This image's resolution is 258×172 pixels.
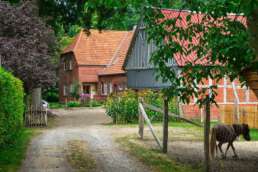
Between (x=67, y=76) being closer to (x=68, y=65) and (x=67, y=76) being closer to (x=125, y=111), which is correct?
(x=68, y=65)

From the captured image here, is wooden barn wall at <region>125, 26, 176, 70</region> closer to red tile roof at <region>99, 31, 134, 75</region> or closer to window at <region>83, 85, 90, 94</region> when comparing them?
red tile roof at <region>99, 31, 134, 75</region>

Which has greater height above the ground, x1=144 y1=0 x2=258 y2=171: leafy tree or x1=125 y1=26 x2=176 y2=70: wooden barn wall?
x1=125 y1=26 x2=176 y2=70: wooden barn wall

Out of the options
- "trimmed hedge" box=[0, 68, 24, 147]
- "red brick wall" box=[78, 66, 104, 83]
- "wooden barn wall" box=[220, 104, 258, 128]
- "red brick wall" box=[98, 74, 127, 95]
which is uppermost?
"red brick wall" box=[78, 66, 104, 83]

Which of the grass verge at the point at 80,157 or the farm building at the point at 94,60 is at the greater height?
the farm building at the point at 94,60

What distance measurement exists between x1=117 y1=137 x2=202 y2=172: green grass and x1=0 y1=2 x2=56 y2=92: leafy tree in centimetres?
1051

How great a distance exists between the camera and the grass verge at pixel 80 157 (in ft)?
42.2

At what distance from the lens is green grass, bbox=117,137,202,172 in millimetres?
12859

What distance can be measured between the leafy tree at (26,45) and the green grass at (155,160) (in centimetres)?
1051

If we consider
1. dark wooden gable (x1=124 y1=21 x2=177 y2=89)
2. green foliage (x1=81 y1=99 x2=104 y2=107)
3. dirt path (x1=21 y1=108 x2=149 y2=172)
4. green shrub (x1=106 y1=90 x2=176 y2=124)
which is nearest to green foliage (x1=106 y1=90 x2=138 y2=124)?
green shrub (x1=106 y1=90 x2=176 y2=124)

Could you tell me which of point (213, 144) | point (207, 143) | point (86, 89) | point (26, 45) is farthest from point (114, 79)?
point (207, 143)

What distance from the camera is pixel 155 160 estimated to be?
14.2 meters

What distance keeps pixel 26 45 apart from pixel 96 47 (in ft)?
108

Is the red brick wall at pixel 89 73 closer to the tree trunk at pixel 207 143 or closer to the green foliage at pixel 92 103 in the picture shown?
the green foliage at pixel 92 103

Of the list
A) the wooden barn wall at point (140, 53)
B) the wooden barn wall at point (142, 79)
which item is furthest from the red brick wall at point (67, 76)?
the wooden barn wall at point (140, 53)
